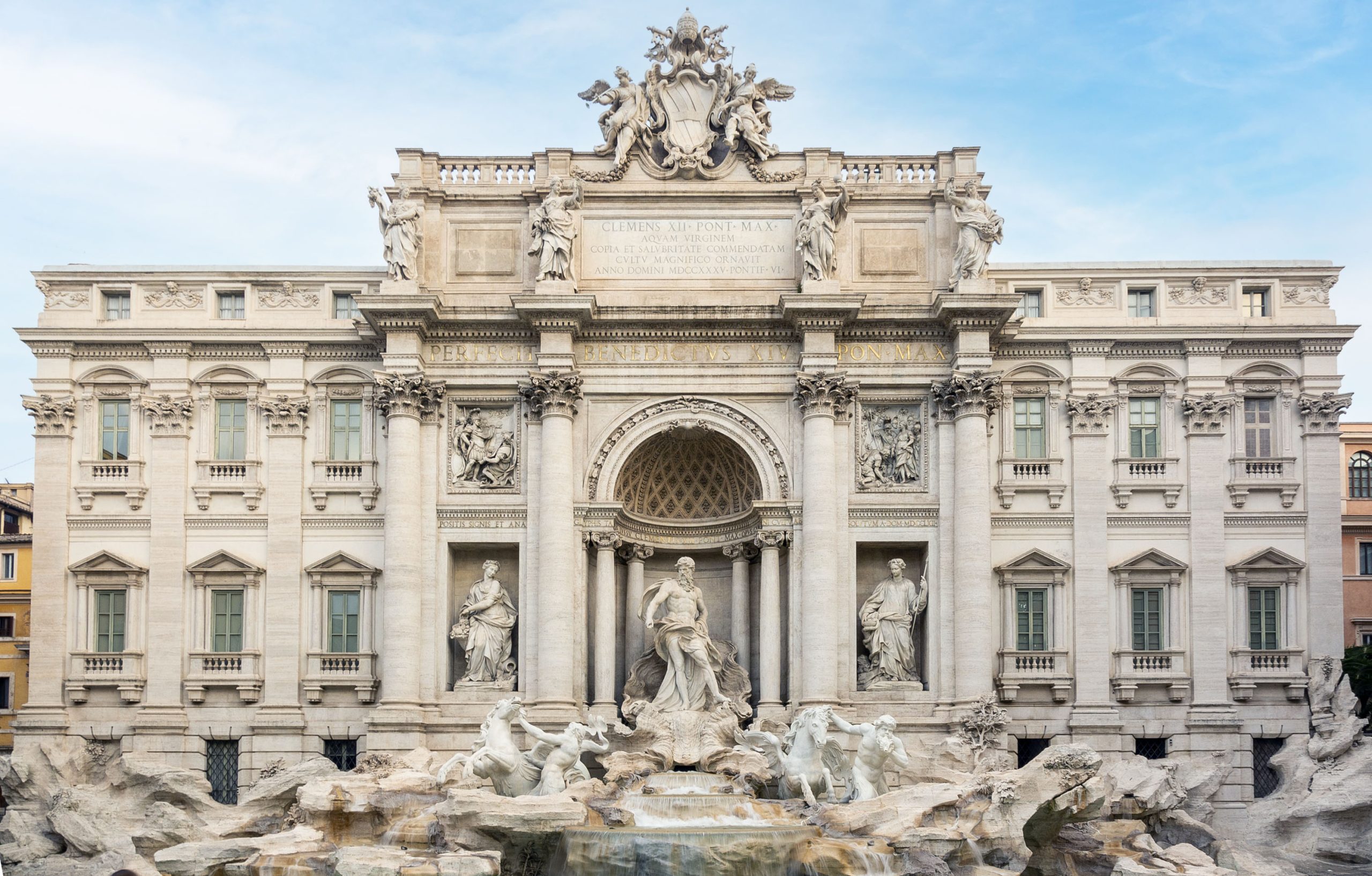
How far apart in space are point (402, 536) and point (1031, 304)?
16.1 meters

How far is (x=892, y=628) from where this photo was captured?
33875 millimetres

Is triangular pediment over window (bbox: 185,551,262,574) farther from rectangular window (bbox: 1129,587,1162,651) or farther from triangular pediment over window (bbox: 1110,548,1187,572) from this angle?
rectangular window (bbox: 1129,587,1162,651)

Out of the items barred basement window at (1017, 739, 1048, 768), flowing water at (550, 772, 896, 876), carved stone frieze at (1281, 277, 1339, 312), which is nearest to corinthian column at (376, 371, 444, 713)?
flowing water at (550, 772, 896, 876)

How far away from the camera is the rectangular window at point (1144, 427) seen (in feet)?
116

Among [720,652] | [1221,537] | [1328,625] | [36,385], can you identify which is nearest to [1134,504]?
[1221,537]

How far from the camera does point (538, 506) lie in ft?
111

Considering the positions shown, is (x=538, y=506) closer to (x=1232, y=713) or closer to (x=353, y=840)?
(x=353, y=840)

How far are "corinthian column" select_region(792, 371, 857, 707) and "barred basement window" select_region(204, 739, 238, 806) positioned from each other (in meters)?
13.2

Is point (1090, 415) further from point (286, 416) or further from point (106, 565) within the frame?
point (106, 565)

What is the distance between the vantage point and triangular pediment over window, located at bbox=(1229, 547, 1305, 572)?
113ft

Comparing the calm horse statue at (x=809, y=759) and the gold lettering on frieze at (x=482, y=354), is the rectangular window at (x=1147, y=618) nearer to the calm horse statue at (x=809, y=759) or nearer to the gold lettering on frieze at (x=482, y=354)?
the calm horse statue at (x=809, y=759)

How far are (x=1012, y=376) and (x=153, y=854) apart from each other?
71.6 feet

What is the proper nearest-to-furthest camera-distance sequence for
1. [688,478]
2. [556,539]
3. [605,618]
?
[556,539], [605,618], [688,478]

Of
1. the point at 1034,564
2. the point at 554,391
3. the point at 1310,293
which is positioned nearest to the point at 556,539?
the point at 554,391
